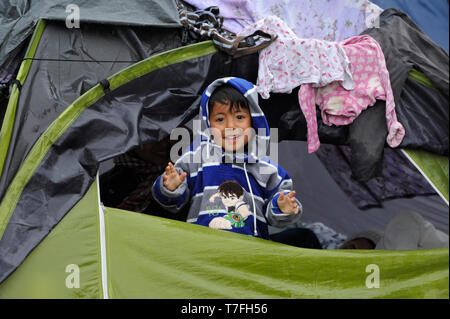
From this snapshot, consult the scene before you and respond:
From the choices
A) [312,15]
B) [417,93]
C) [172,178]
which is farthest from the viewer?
[312,15]

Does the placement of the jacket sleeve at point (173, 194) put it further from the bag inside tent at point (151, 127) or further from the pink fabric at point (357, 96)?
the pink fabric at point (357, 96)

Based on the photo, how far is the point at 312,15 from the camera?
212cm

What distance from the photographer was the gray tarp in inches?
70.0

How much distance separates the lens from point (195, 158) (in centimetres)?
185

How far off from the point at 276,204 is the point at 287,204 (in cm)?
5

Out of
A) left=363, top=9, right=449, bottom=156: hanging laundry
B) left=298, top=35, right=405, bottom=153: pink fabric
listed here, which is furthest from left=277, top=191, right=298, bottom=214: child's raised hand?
left=363, top=9, right=449, bottom=156: hanging laundry

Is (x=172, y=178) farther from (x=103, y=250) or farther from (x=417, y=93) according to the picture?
(x=417, y=93)

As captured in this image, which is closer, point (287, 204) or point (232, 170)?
point (287, 204)

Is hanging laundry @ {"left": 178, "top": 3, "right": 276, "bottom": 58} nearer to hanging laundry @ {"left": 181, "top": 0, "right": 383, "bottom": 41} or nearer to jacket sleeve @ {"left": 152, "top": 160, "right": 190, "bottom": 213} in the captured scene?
hanging laundry @ {"left": 181, "top": 0, "right": 383, "bottom": 41}

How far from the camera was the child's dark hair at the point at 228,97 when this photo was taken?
181 cm

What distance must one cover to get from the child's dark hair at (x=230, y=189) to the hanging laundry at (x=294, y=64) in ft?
0.98

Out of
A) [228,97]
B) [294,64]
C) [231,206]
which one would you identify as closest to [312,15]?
[294,64]

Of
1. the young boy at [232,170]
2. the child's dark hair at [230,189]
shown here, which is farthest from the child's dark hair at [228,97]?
the child's dark hair at [230,189]

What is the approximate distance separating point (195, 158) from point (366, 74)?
2.04 feet
